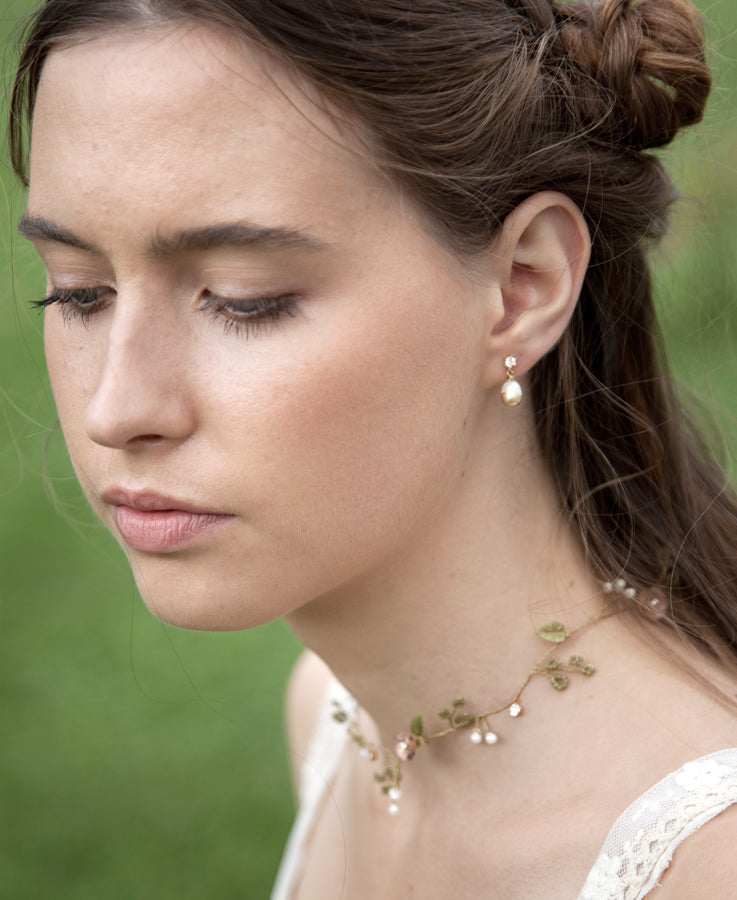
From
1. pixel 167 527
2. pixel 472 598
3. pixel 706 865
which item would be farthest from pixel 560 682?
pixel 167 527

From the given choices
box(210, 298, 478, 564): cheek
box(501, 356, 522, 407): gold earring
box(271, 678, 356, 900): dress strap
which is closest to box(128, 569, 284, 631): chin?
box(210, 298, 478, 564): cheek

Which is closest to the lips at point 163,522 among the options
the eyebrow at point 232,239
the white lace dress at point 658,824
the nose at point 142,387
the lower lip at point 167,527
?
the lower lip at point 167,527

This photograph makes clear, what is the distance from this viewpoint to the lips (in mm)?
1934

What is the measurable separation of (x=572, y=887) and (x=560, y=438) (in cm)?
82

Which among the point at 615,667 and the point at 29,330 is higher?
the point at 29,330

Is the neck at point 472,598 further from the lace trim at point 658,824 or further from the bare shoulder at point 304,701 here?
the bare shoulder at point 304,701

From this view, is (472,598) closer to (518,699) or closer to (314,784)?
(518,699)

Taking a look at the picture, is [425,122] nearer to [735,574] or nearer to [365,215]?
[365,215]

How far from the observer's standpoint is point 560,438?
7.59ft

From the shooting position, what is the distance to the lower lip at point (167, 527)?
1.93 m

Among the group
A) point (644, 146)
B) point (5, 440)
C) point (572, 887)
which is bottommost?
point (572, 887)

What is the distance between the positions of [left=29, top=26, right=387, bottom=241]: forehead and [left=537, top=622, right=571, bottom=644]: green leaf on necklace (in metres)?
0.85

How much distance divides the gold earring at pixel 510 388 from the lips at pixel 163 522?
1.73 ft

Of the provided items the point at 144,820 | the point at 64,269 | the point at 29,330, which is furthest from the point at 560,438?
the point at 29,330
